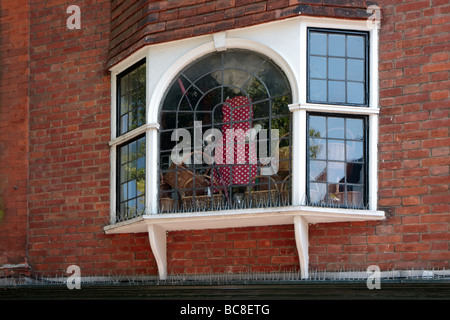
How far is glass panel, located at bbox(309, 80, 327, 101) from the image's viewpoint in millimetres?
9539

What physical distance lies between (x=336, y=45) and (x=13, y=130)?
4.14 metres

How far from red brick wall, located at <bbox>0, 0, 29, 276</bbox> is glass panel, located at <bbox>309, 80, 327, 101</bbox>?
3729mm

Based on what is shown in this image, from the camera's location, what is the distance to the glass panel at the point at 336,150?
9484 mm

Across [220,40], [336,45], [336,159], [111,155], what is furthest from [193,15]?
[336,159]

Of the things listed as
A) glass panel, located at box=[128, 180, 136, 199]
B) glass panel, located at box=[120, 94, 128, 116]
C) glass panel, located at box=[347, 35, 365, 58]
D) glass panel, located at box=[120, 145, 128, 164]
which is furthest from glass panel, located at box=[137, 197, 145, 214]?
glass panel, located at box=[347, 35, 365, 58]

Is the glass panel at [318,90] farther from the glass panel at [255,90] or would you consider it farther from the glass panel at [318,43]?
the glass panel at [255,90]

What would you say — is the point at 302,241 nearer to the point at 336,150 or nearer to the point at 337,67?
the point at 336,150

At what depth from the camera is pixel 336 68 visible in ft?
31.6

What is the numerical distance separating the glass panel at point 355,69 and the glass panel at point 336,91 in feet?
0.39

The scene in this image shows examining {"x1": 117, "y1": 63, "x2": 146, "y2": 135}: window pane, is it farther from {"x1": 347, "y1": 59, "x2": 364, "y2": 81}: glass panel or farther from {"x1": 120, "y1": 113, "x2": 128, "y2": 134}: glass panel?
{"x1": 347, "y1": 59, "x2": 364, "y2": 81}: glass panel

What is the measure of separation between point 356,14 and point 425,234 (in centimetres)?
227
